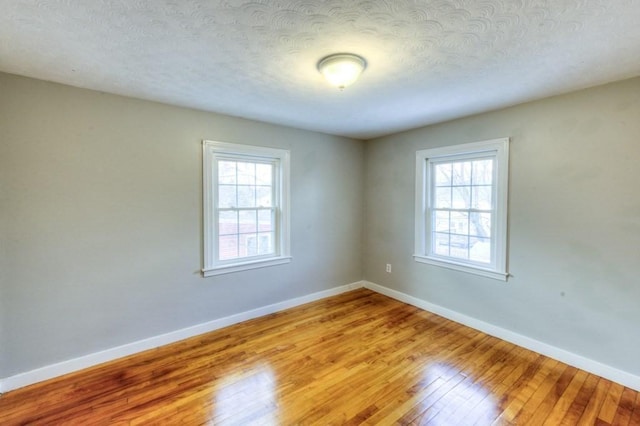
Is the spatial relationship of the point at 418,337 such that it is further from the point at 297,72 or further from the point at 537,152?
the point at 297,72

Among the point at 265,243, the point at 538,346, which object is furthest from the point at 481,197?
the point at 265,243

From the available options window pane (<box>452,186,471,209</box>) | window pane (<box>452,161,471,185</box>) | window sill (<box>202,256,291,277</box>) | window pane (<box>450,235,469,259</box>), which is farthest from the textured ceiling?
window sill (<box>202,256,291,277</box>)

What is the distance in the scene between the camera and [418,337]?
295 cm

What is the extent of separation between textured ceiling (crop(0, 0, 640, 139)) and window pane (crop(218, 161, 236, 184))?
73cm

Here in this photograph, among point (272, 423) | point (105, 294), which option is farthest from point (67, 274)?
point (272, 423)

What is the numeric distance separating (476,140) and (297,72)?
2.16 meters

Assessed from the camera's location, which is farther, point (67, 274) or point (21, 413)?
point (67, 274)

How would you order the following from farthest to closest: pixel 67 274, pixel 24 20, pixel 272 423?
pixel 67 274
pixel 272 423
pixel 24 20

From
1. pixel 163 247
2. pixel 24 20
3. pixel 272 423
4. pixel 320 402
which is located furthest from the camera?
pixel 163 247

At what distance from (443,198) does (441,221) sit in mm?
294

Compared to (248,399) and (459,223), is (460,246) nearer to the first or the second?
(459,223)

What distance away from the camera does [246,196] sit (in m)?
3.40

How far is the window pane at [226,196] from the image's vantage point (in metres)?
3.19

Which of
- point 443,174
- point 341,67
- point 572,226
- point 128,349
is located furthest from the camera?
point 443,174
